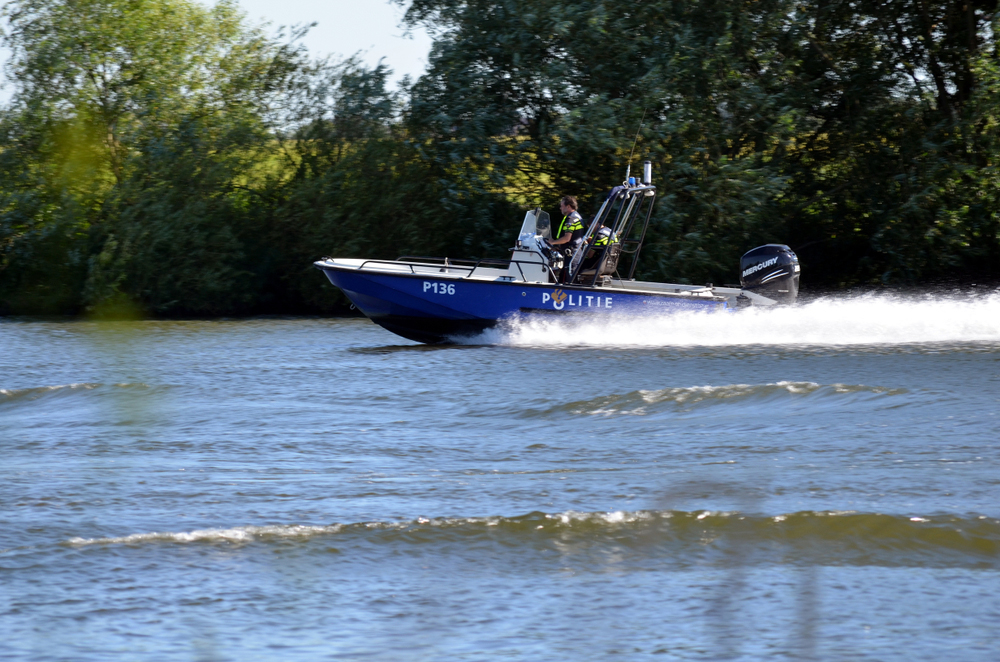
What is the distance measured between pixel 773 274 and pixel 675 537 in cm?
938

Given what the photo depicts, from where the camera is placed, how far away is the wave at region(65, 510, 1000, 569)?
5285 millimetres

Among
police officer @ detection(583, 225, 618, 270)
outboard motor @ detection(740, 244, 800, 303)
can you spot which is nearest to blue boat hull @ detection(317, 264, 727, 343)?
police officer @ detection(583, 225, 618, 270)

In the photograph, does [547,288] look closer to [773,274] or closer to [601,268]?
[601,268]

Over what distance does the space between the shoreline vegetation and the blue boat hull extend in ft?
17.8

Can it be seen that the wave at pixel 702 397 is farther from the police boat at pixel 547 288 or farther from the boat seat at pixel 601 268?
the boat seat at pixel 601 268

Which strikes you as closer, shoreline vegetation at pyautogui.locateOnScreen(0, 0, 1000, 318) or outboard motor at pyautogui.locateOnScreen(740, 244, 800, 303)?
outboard motor at pyautogui.locateOnScreen(740, 244, 800, 303)

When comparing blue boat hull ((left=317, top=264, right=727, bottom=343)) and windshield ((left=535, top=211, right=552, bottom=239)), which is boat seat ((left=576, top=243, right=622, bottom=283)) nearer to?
blue boat hull ((left=317, top=264, right=727, bottom=343))

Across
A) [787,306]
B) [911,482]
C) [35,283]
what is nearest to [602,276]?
[787,306]

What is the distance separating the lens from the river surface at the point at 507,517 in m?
4.32

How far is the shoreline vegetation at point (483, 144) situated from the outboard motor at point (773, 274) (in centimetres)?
475

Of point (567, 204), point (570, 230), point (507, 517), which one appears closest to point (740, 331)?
point (570, 230)

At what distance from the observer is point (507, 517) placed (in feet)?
19.1

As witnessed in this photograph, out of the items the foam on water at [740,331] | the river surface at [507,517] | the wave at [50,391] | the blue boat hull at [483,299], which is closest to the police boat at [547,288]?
the blue boat hull at [483,299]

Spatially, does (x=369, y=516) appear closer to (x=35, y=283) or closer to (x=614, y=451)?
(x=614, y=451)
